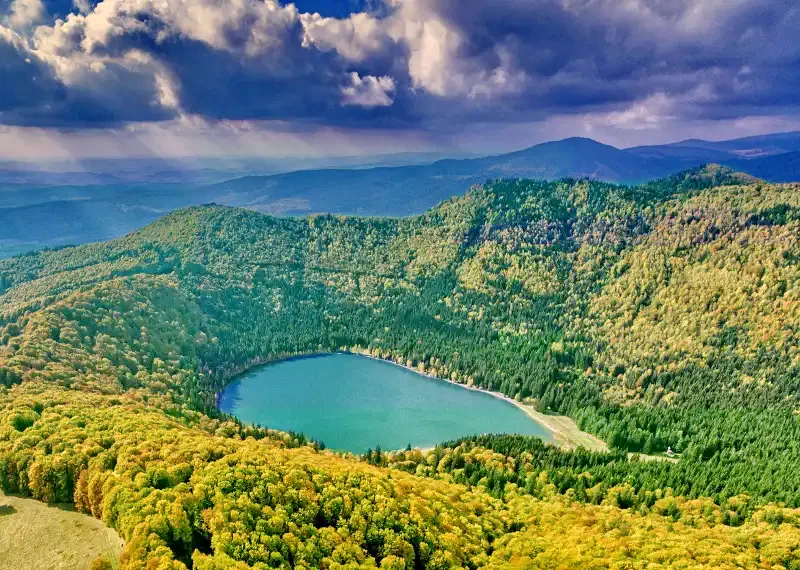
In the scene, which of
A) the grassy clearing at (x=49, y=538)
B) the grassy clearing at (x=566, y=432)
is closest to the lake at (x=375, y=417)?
the grassy clearing at (x=566, y=432)

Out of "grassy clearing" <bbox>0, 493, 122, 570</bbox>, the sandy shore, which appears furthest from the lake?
"grassy clearing" <bbox>0, 493, 122, 570</bbox>

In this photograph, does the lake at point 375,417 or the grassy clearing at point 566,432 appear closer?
the grassy clearing at point 566,432

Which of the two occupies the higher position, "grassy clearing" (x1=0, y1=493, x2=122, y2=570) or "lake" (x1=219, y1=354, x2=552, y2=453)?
"grassy clearing" (x1=0, y1=493, x2=122, y2=570)

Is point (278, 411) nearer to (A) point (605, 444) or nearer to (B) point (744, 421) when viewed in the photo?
(A) point (605, 444)

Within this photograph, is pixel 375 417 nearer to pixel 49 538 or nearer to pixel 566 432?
pixel 566 432

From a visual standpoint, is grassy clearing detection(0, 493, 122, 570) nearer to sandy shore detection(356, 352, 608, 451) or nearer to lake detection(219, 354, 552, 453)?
lake detection(219, 354, 552, 453)

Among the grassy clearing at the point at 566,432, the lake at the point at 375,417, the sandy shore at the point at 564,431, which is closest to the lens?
the grassy clearing at the point at 566,432

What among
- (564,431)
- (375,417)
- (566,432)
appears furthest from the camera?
(375,417)

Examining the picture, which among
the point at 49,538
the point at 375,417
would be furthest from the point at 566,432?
the point at 49,538

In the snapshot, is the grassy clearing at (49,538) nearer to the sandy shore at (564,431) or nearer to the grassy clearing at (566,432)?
the grassy clearing at (566,432)
